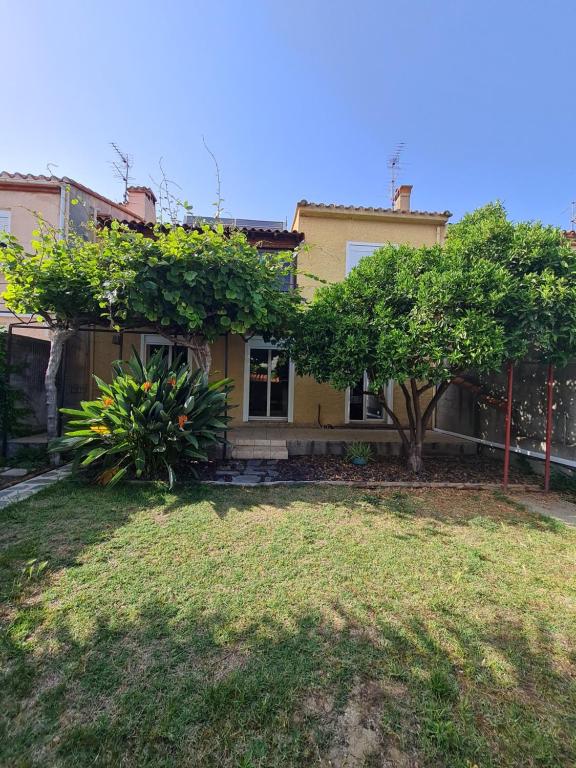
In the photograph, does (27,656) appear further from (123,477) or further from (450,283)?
(450,283)

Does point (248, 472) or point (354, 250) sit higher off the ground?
point (354, 250)

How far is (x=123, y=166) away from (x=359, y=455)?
1481 cm

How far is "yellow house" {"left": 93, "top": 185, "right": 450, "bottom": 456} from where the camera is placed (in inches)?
404

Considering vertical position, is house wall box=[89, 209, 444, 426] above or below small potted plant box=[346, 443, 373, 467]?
above

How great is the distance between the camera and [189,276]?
5672mm

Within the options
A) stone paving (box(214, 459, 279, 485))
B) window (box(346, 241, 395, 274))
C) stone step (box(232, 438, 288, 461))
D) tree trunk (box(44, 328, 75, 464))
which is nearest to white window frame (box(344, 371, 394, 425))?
stone step (box(232, 438, 288, 461))

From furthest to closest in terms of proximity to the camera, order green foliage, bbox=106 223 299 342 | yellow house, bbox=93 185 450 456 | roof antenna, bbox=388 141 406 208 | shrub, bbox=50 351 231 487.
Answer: roof antenna, bbox=388 141 406 208 < yellow house, bbox=93 185 450 456 < green foliage, bbox=106 223 299 342 < shrub, bbox=50 351 231 487

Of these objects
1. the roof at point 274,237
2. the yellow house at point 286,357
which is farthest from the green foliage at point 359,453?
the roof at point 274,237

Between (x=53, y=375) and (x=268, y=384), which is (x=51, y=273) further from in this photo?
(x=268, y=384)

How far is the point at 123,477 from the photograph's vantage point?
5.48 m

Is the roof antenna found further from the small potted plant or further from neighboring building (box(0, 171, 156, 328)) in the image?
the small potted plant

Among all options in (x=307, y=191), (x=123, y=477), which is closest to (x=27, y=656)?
(x=123, y=477)

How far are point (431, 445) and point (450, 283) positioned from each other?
465 cm

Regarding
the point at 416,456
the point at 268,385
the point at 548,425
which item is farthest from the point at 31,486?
the point at 548,425
